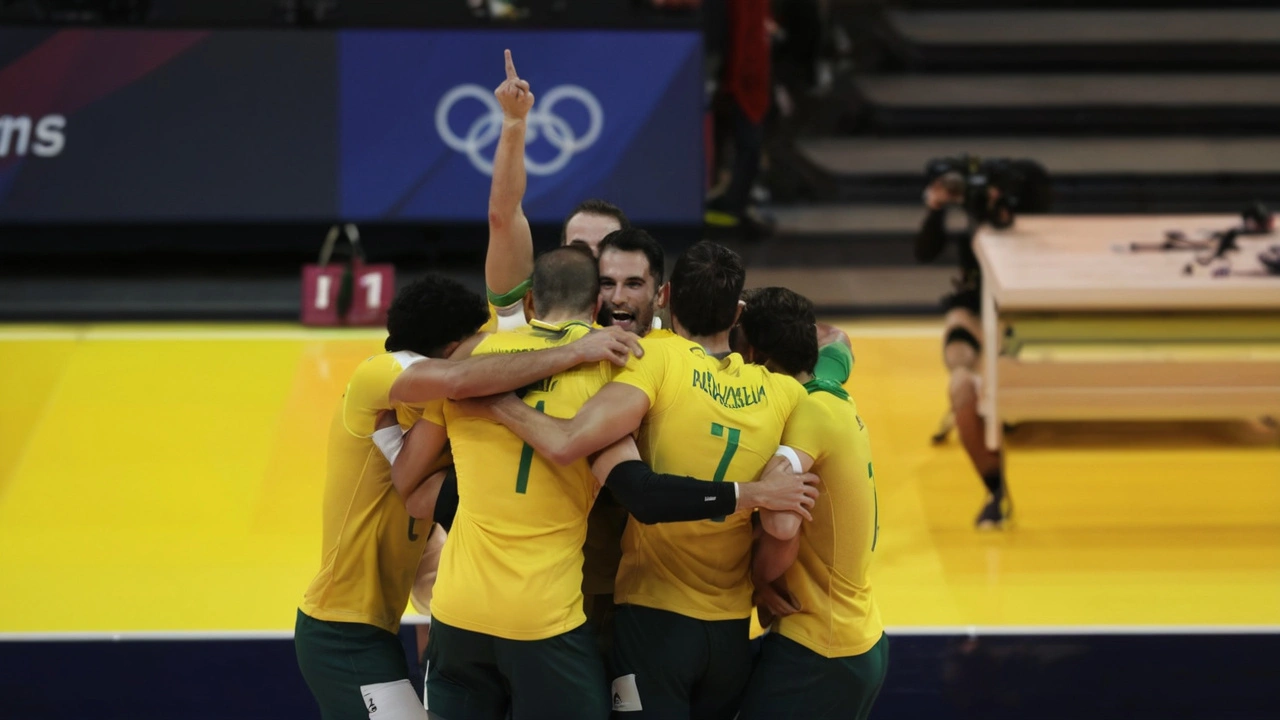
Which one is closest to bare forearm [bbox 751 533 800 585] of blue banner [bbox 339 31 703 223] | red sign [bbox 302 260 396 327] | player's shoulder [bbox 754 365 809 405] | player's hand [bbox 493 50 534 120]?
player's shoulder [bbox 754 365 809 405]

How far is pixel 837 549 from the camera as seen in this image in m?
4.33

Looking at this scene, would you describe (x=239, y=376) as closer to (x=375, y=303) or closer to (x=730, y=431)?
(x=375, y=303)

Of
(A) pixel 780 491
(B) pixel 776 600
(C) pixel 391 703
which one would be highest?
(A) pixel 780 491

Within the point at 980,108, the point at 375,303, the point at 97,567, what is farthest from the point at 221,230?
the point at 980,108

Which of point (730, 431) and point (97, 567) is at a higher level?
point (730, 431)

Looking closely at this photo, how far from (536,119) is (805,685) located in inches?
283

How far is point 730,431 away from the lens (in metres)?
4.10

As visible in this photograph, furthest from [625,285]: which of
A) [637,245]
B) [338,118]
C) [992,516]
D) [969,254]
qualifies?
[338,118]

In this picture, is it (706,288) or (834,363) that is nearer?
(706,288)

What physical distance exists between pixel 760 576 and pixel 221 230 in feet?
26.2

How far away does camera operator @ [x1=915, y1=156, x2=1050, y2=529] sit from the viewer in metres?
7.53

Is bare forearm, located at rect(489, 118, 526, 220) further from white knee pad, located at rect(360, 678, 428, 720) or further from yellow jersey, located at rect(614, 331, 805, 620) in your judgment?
white knee pad, located at rect(360, 678, 428, 720)

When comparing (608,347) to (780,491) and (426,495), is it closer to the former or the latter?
(780,491)

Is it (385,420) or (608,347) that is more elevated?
(608,347)
